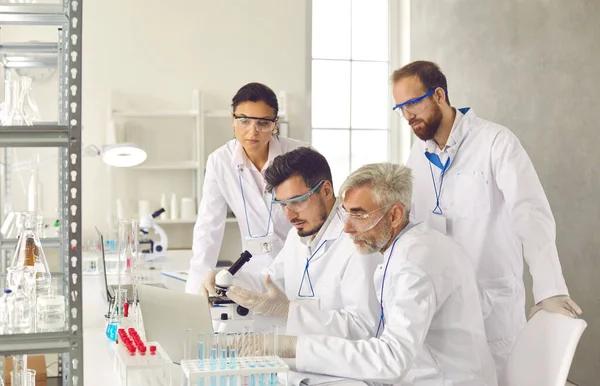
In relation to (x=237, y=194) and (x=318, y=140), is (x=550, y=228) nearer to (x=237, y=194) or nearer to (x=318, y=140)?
(x=237, y=194)

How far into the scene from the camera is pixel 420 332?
1865 millimetres

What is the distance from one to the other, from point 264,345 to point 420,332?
1.36 feet

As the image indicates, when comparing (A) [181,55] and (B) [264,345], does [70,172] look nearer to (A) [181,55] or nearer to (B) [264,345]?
(B) [264,345]

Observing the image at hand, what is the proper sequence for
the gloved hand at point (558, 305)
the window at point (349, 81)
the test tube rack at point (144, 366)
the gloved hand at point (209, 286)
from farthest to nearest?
the window at point (349, 81) → the gloved hand at point (209, 286) → the gloved hand at point (558, 305) → the test tube rack at point (144, 366)

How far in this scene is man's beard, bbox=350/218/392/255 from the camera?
210 cm

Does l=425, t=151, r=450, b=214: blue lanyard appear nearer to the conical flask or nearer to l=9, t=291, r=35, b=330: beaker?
the conical flask

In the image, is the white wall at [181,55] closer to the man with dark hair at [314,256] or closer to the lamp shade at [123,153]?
the lamp shade at [123,153]

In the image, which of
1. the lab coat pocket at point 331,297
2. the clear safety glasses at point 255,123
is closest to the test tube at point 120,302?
the lab coat pocket at point 331,297

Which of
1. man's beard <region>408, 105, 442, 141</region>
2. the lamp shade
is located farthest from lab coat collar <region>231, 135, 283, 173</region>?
the lamp shade

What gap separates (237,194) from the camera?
3266mm

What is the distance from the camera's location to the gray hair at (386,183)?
6.84 feet

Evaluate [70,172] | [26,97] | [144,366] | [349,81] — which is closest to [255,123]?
[26,97]

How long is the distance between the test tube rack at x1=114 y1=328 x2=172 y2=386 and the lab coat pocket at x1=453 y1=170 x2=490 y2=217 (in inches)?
56.4

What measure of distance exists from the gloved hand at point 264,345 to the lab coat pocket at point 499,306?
3.32ft
